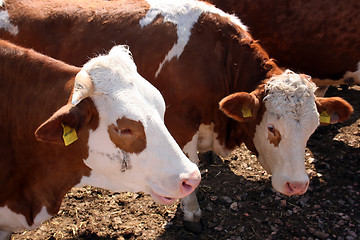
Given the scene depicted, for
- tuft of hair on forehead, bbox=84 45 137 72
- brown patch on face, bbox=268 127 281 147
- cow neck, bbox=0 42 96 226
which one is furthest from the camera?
brown patch on face, bbox=268 127 281 147

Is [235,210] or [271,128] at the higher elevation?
[271,128]

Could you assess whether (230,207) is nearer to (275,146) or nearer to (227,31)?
(275,146)

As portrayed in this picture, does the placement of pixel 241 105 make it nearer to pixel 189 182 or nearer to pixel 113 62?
pixel 189 182

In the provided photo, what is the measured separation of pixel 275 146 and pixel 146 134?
6.22 feet

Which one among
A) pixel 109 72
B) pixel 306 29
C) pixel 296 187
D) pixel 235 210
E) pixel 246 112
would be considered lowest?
pixel 235 210

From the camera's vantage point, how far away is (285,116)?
12.9ft

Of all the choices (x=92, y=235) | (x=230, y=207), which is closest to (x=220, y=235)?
(x=230, y=207)

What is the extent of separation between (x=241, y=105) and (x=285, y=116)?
1.58 feet

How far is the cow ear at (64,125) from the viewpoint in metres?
2.59

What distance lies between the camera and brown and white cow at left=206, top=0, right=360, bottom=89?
19.5 ft

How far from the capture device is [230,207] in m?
4.95

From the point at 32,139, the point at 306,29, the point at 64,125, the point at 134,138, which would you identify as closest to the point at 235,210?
the point at 134,138

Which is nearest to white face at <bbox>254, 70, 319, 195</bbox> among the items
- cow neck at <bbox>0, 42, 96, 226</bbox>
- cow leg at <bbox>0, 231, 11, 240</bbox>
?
cow neck at <bbox>0, 42, 96, 226</bbox>

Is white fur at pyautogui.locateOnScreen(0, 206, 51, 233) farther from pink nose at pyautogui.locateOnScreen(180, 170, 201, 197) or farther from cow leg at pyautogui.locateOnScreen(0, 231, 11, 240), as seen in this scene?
pink nose at pyautogui.locateOnScreen(180, 170, 201, 197)
